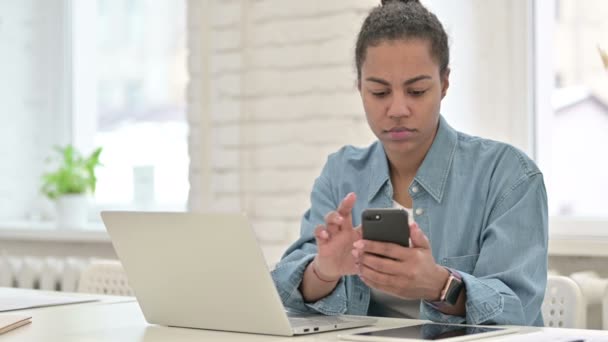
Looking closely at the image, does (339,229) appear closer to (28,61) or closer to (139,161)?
(139,161)

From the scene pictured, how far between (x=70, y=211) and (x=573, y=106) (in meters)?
2.08

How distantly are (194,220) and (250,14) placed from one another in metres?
1.76

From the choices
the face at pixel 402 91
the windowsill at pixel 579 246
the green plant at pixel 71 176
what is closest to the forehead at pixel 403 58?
the face at pixel 402 91

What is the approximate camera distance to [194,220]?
1.74m

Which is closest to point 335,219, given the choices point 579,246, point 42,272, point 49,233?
point 579,246

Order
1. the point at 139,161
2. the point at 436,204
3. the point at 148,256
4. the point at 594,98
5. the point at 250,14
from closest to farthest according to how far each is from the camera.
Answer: the point at 148,256 → the point at 436,204 → the point at 594,98 → the point at 250,14 → the point at 139,161

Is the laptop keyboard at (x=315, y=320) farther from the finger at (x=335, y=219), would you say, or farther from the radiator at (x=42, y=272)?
the radiator at (x=42, y=272)

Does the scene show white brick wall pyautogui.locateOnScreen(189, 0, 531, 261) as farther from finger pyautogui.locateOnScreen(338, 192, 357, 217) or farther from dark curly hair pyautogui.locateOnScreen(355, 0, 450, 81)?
finger pyautogui.locateOnScreen(338, 192, 357, 217)

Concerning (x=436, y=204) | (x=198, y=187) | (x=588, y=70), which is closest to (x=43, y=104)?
(x=198, y=187)

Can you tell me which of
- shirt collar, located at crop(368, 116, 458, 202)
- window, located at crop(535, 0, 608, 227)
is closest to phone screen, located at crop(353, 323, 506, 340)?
shirt collar, located at crop(368, 116, 458, 202)

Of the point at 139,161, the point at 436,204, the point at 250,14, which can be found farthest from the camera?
the point at 139,161

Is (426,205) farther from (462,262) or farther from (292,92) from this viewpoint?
(292,92)

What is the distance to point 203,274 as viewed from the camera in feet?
5.87

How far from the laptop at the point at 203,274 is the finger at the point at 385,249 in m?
0.16
